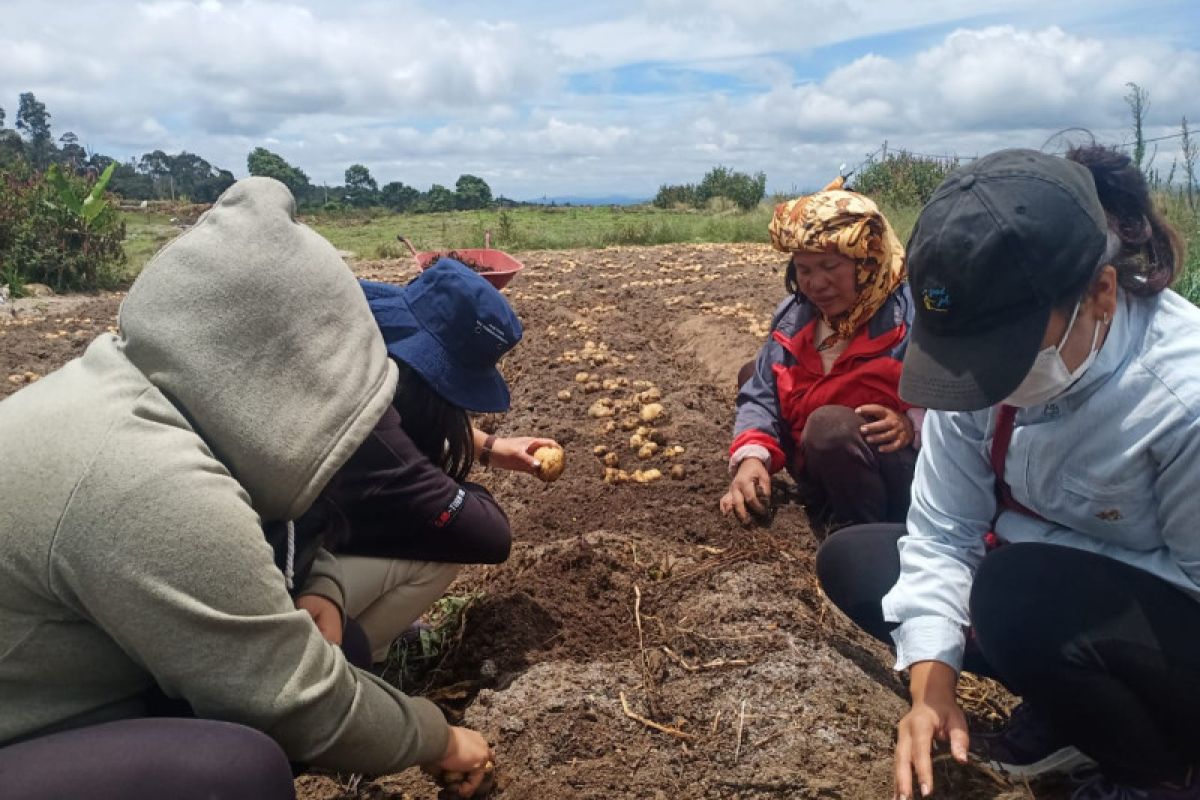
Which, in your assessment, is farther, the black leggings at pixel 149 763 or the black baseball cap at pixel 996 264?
the black baseball cap at pixel 996 264

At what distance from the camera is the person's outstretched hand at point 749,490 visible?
2.78 meters

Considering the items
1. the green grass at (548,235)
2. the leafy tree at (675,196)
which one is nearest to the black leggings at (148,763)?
the green grass at (548,235)

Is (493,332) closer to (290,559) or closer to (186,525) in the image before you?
(290,559)

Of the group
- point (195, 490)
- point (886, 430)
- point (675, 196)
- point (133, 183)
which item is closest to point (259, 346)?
point (195, 490)

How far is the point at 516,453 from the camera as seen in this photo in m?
2.67

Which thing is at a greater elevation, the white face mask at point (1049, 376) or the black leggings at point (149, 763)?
the white face mask at point (1049, 376)

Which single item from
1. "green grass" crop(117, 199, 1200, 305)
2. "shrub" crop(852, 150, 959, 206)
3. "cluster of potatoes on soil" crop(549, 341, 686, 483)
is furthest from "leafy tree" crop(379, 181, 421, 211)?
"cluster of potatoes on soil" crop(549, 341, 686, 483)

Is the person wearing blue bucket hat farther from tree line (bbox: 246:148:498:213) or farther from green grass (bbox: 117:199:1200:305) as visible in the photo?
tree line (bbox: 246:148:498:213)

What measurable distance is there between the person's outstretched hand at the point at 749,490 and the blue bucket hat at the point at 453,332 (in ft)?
2.84

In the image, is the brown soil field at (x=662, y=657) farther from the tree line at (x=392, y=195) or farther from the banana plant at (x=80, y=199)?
the tree line at (x=392, y=195)

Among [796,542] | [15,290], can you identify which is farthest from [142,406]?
[15,290]

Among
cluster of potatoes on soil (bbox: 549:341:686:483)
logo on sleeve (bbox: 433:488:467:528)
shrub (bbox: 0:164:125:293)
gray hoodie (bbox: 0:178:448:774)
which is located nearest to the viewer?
gray hoodie (bbox: 0:178:448:774)

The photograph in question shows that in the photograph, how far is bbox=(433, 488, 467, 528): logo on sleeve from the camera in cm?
224

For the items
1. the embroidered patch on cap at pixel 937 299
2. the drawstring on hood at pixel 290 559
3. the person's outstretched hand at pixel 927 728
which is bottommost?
the person's outstretched hand at pixel 927 728
